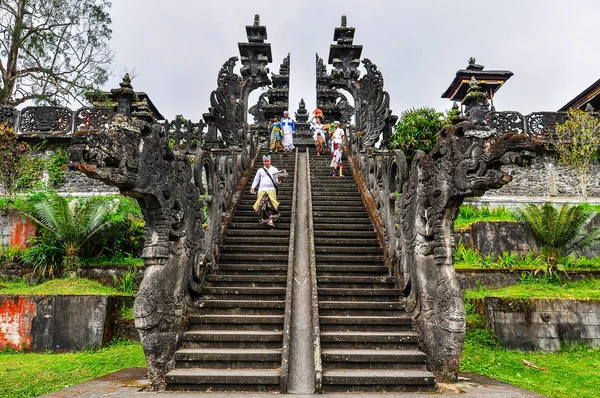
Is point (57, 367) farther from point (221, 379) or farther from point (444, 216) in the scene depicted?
point (444, 216)

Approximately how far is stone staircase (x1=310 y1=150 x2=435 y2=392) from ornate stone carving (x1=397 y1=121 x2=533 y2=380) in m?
0.29

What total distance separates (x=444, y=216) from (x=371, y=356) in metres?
2.04

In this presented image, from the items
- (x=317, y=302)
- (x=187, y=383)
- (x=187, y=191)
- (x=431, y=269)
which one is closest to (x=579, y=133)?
(x=431, y=269)

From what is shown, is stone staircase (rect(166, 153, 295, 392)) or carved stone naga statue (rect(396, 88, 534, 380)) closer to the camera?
stone staircase (rect(166, 153, 295, 392))

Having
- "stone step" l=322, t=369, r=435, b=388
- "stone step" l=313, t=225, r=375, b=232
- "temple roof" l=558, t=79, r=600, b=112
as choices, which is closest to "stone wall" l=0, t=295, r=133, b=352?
"stone step" l=313, t=225, r=375, b=232

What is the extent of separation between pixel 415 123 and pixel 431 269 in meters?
8.59

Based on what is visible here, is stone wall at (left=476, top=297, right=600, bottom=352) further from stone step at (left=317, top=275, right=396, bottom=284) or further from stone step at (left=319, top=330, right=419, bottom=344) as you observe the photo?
stone step at (left=319, top=330, right=419, bottom=344)

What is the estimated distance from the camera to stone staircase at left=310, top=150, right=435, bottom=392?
4.55 m

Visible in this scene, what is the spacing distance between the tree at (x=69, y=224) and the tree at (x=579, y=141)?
14.0 metres

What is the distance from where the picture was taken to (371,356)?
16.0 ft

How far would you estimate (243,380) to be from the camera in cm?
448

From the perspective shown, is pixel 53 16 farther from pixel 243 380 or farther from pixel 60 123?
pixel 243 380

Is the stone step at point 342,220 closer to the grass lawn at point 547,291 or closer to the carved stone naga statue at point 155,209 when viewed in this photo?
the grass lawn at point 547,291

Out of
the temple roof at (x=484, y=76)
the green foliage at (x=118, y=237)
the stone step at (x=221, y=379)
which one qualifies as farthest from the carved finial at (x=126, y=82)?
the temple roof at (x=484, y=76)
